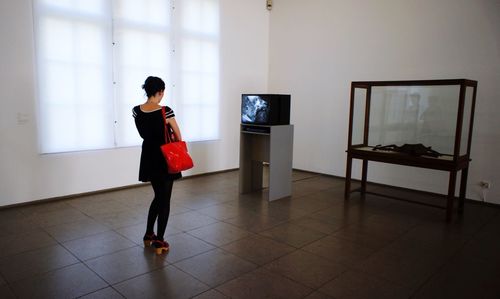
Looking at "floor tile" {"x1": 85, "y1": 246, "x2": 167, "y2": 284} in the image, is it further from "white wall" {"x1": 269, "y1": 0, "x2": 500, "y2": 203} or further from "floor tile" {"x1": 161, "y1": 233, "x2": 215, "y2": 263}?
"white wall" {"x1": 269, "y1": 0, "x2": 500, "y2": 203}

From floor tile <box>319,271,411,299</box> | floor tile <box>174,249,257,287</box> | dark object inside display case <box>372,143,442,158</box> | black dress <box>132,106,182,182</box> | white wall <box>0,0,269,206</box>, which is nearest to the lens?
floor tile <box>319,271,411,299</box>

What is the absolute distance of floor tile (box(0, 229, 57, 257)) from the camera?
337 cm

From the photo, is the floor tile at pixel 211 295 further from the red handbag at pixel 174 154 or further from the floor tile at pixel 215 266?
the red handbag at pixel 174 154

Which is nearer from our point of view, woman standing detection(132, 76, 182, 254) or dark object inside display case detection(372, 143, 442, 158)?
woman standing detection(132, 76, 182, 254)

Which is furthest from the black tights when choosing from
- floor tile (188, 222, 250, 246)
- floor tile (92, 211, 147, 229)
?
floor tile (92, 211, 147, 229)

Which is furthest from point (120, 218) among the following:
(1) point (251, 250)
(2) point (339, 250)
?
(2) point (339, 250)

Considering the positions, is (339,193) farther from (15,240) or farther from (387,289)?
(15,240)

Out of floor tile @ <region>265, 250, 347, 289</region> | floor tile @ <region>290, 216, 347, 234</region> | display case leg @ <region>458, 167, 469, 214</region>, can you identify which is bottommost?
floor tile @ <region>265, 250, 347, 289</region>

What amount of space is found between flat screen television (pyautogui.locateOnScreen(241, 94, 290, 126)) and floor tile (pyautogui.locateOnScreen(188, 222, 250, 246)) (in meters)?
1.67

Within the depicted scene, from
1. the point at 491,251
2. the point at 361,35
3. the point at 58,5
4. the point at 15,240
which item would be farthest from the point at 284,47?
the point at 15,240

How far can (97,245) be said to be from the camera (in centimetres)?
352

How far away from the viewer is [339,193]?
561 centimetres

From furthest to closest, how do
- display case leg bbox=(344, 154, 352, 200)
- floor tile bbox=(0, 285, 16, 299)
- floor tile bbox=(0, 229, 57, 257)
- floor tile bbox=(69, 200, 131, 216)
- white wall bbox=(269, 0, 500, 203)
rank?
display case leg bbox=(344, 154, 352, 200) → white wall bbox=(269, 0, 500, 203) → floor tile bbox=(69, 200, 131, 216) → floor tile bbox=(0, 229, 57, 257) → floor tile bbox=(0, 285, 16, 299)

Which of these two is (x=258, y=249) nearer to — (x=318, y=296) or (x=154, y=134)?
(x=318, y=296)
